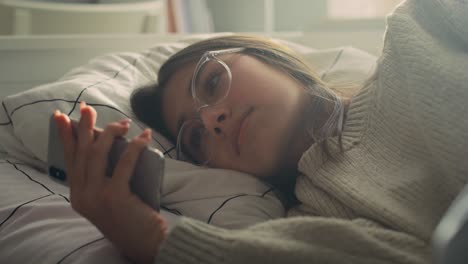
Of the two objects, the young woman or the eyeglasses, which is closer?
the young woman

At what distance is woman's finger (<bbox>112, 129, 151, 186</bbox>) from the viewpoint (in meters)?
0.71

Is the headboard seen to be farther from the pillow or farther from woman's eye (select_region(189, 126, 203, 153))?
woman's eye (select_region(189, 126, 203, 153))

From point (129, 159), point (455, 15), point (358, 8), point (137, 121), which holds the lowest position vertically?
point (358, 8)

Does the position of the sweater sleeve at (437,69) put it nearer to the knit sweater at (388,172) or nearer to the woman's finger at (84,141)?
the knit sweater at (388,172)

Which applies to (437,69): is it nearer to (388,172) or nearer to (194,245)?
(388,172)

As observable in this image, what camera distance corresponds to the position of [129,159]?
0.72 m

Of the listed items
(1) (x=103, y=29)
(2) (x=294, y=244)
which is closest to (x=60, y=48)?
(1) (x=103, y=29)

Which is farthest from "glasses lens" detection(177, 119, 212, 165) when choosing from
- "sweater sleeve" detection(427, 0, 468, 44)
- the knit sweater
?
"sweater sleeve" detection(427, 0, 468, 44)

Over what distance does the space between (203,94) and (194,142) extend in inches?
3.5

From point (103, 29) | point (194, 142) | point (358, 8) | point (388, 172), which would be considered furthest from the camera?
Result: point (358, 8)

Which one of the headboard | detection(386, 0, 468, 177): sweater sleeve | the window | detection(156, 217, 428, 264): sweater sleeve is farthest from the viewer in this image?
the window

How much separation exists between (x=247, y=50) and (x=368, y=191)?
369mm

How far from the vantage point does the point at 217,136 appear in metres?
0.99

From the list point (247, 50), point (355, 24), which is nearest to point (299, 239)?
point (247, 50)
